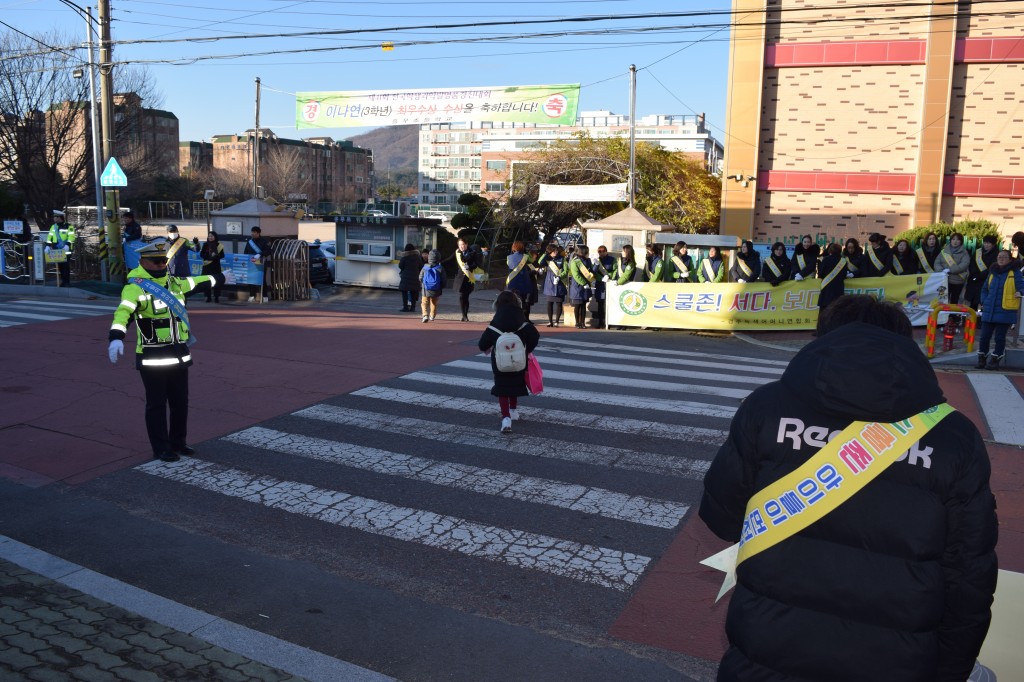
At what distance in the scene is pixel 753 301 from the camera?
55.4ft

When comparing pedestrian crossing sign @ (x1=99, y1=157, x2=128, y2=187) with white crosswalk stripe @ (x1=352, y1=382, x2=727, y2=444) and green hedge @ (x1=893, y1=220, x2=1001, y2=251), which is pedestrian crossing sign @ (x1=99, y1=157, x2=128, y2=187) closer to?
white crosswalk stripe @ (x1=352, y1=382, x2=727, y2=444)

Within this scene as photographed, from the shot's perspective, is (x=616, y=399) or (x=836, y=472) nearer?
(x=836, y=472)

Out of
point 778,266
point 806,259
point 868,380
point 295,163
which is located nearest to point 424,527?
point 868,380

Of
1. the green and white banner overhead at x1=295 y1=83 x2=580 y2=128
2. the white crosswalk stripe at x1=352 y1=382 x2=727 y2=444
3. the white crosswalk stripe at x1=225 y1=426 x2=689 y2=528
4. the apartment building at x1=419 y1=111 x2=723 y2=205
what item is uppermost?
the apartment building at x1=419 y1=111 x2=723 y2=205

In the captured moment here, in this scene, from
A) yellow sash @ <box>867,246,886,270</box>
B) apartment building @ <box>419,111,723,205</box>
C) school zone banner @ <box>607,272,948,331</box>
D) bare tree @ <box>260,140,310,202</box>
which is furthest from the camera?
bare tree @ <box>260,140,310,202</box>

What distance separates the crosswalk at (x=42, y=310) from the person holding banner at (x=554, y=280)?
30.5 feet

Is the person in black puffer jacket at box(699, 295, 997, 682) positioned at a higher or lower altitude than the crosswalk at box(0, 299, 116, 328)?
higher

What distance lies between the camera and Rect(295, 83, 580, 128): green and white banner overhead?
22.4m

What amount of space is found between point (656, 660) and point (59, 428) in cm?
712

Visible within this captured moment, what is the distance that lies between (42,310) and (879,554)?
19.8 m

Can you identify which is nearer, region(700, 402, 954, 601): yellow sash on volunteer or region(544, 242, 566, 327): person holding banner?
region(700, 402, 954, 601): yellow sash on volunteer

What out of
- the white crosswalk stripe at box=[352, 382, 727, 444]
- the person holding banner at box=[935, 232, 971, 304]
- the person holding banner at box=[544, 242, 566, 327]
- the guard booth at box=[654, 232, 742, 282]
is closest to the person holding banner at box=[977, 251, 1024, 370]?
the person holding banner at box=[935, 232, 971, 304]

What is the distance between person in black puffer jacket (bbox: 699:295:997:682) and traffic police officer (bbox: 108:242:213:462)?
6.32 m

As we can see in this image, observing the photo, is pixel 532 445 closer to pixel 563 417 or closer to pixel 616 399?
pixel 563 417
